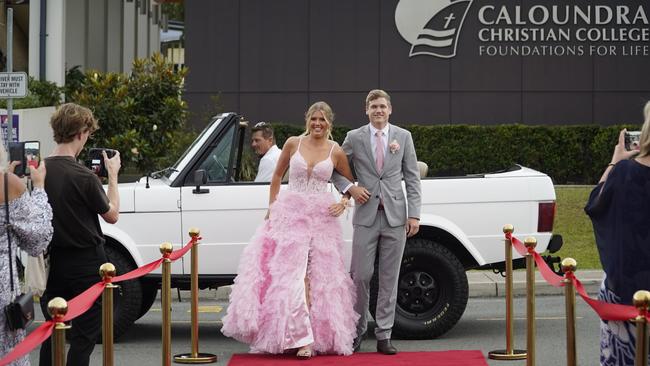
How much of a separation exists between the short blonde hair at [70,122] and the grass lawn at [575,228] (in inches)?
380

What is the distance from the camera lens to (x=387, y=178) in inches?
370

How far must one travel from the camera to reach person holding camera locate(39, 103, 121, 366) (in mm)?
7031

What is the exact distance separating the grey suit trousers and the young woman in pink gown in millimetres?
172

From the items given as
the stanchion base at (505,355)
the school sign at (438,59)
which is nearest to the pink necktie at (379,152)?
the stanchion base at (505,355)

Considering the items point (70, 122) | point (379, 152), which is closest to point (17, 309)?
point (70, 122)

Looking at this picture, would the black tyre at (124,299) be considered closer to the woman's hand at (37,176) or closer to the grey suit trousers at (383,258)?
the grey suit trousers at (383,258)

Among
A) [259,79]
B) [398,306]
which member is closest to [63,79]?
[259,79]

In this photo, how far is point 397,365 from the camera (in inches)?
348

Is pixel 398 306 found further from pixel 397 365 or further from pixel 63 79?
pixel 63 79

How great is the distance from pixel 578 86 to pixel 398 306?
15.1 meters

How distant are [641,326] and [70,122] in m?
3.76

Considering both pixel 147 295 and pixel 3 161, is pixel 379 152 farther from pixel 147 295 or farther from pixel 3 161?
pixel 3 161

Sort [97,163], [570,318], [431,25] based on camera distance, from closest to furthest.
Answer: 1. [570,318]
2. [97,163]
3. [431,25]

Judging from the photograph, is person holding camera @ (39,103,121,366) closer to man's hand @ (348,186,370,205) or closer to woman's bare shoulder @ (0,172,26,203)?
woman's bare shoulder @ (0,172,26,203)
